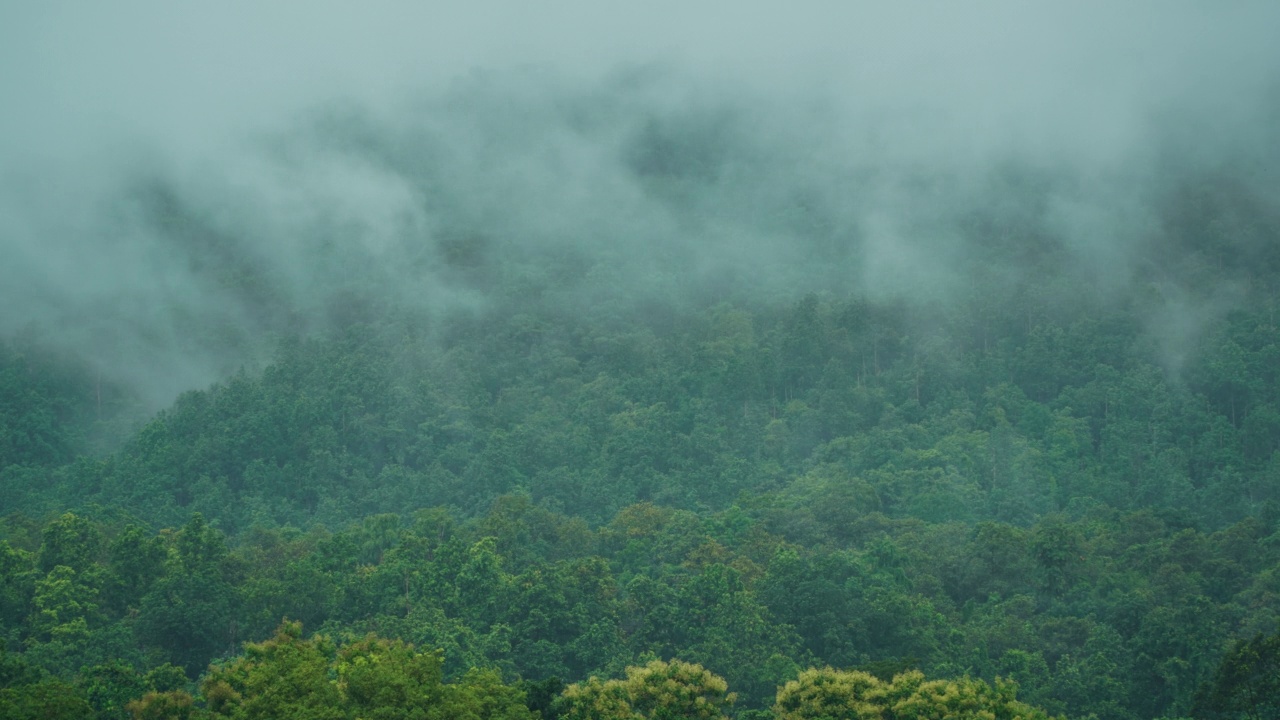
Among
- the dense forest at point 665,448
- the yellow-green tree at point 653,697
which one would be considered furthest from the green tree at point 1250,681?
the yellow-green tree at point 653,697

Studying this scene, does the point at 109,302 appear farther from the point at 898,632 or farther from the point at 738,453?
the point at 898,632

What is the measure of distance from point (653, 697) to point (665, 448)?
127 ft

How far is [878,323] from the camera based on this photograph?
83250mm

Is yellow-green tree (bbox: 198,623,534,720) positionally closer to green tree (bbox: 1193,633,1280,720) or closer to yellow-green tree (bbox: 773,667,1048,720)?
yellow-green tree (bbox: 773,667,1048,720)

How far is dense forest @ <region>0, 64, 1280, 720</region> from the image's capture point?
40.0 meters

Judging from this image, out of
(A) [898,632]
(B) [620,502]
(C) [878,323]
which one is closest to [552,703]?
(A) [898,632]

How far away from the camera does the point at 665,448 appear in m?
71.4

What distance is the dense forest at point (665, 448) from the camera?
39969 mm

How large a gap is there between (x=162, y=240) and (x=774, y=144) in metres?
48.2

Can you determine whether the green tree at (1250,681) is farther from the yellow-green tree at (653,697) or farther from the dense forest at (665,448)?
the yellow-green tree at (653,697)

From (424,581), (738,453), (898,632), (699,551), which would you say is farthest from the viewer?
(738,453)

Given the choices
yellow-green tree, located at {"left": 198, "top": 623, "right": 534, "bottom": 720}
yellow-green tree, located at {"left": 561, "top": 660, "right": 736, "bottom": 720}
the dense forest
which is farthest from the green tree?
yellow-green tree, located at {"left": 198, "top": 623, "right": 534, "bottom": 720}

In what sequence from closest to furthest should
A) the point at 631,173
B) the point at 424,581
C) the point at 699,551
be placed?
the point at 424,581, the point at 699,551, the point at 631,173

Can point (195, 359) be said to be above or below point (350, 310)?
below
